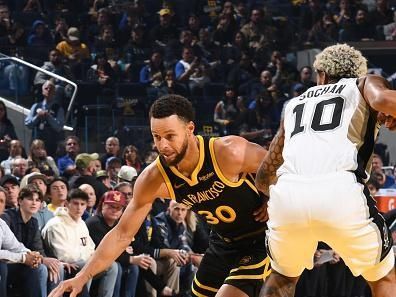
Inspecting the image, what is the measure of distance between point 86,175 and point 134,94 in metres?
3.92

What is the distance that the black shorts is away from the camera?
6043mm

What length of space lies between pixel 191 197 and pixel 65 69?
31.2 ft

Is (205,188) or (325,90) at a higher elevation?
(325,90)

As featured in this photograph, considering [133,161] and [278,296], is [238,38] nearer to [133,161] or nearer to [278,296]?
[133,161]

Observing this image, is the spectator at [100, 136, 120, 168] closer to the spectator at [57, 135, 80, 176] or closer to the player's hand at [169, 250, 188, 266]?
the spectator at [57, 135, 80, 176]

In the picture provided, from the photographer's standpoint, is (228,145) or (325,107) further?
(228,145)

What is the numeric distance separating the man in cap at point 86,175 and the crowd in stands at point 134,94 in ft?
0.07

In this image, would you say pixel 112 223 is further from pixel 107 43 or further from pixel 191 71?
pixel 107 43

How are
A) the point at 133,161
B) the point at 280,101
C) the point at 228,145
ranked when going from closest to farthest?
1. the point at 228,145
2. the point at 133,161
3. the point at 280,101

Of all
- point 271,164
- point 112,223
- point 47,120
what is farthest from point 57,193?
point 271,164

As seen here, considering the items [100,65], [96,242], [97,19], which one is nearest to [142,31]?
[97,19]

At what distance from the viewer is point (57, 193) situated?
34.5 ft

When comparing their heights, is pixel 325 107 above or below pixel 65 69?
above

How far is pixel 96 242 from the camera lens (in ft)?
33.5
